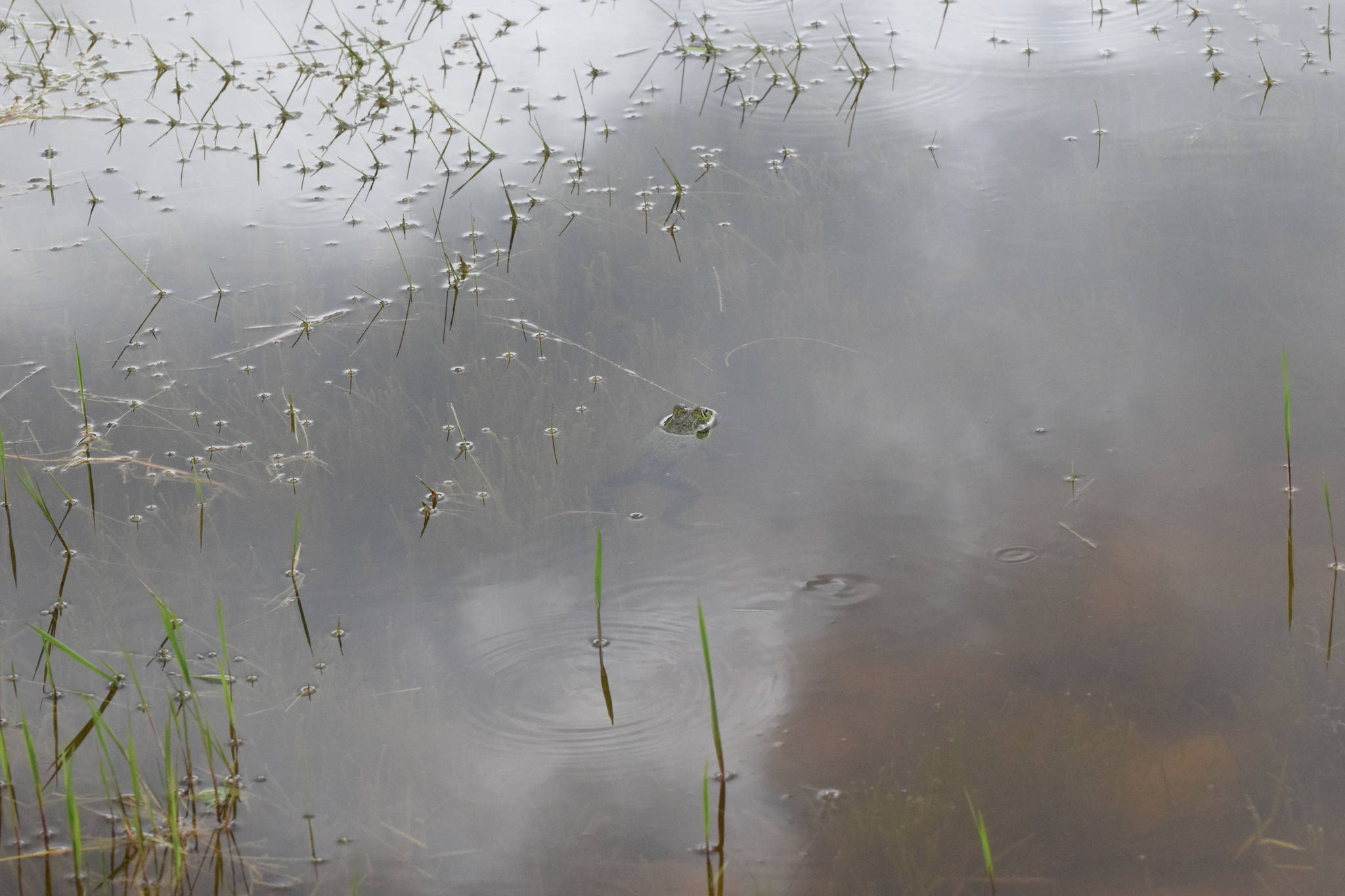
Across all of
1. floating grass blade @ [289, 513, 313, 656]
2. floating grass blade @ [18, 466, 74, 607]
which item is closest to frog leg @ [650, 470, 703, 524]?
floating grass blade @ [289, 513, 313, 656]

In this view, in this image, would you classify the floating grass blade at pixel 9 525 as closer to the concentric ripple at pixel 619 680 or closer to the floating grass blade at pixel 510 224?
the concentric ripple at pixel 619 680

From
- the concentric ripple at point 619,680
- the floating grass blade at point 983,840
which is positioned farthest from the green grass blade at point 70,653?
the floating grass blade at point 983,840

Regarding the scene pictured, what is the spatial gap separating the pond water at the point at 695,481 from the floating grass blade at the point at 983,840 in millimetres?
16

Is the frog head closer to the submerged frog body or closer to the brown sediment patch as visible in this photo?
the submerged frog body

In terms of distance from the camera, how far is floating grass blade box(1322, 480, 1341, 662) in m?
2.05

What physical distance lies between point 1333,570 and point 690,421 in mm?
1591

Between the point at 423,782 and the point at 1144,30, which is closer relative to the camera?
the point at 423,782

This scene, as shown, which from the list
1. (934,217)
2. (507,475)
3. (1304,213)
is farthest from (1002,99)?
(507,475)

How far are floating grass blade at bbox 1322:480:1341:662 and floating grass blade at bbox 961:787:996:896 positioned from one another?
0.84 m

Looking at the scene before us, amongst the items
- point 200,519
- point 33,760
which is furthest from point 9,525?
point 33,760

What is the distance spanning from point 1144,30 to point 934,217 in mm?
2099

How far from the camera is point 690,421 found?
9.02 feet

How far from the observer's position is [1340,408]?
2.57 meters

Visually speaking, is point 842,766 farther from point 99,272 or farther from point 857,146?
point 99,272
